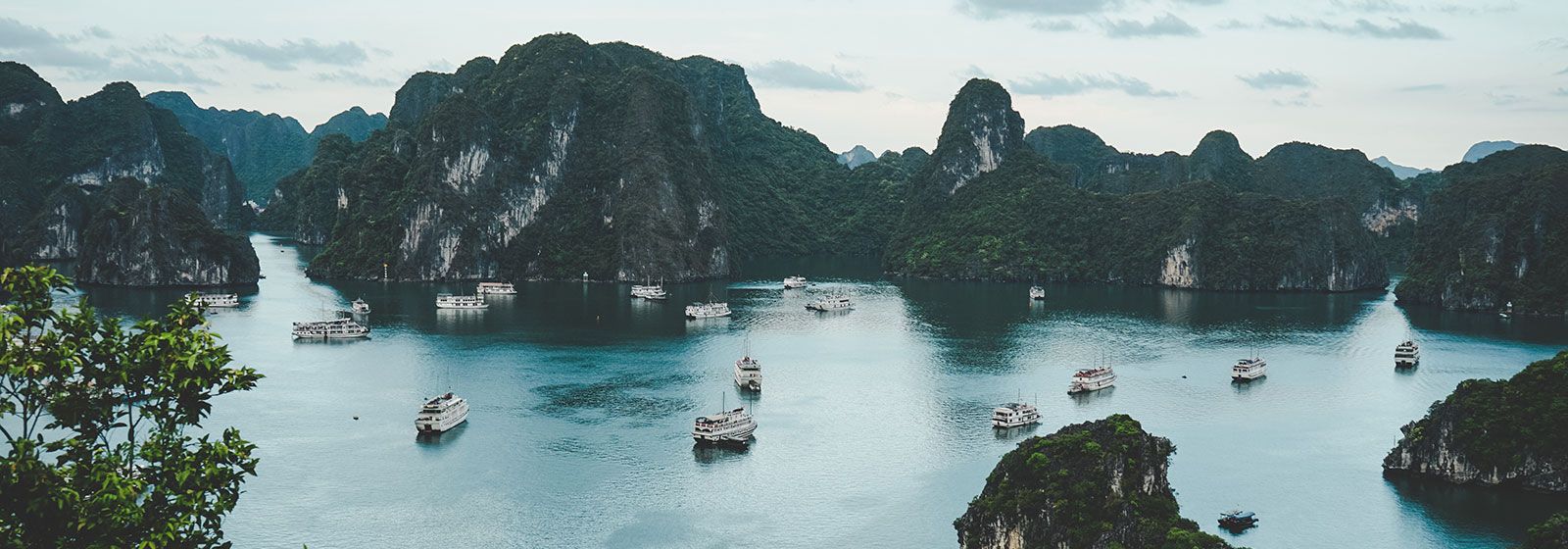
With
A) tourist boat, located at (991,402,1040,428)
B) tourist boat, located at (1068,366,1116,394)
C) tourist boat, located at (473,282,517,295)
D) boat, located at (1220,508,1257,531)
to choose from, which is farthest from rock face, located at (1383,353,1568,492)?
tourist boat, located at (473,282,517,295)

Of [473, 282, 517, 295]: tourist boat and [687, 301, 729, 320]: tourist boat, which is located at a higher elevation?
[473, 282, 517, 295]: tourist boat

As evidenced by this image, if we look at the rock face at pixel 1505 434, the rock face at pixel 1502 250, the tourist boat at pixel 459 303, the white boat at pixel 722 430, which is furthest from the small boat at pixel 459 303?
the rock face at pixel 1502 250

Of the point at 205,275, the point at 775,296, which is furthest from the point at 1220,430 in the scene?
the point at 205,275

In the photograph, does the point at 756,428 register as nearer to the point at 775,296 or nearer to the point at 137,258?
the point at 775,296

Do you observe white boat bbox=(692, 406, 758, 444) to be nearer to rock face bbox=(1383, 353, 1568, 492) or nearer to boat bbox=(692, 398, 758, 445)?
boat bbox=(692, 398, 758, 445)

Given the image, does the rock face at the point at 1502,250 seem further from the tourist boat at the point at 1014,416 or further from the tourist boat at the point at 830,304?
the tourist boat at the point at 1014,416

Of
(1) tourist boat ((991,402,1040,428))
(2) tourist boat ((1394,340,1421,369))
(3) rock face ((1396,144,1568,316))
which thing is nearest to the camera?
(1) tourist boat ((991,402,1040,428))

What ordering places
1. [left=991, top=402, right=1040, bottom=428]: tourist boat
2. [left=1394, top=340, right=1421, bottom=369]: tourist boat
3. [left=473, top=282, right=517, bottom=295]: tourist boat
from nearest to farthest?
[left=991, top=402, right=1040, bottom=428]: tourist boat
[left=1394, top=340, right=1421, bottom=369]: tourist boat
[left=473, top=282, right=517, bottom=295]: tourist boat
